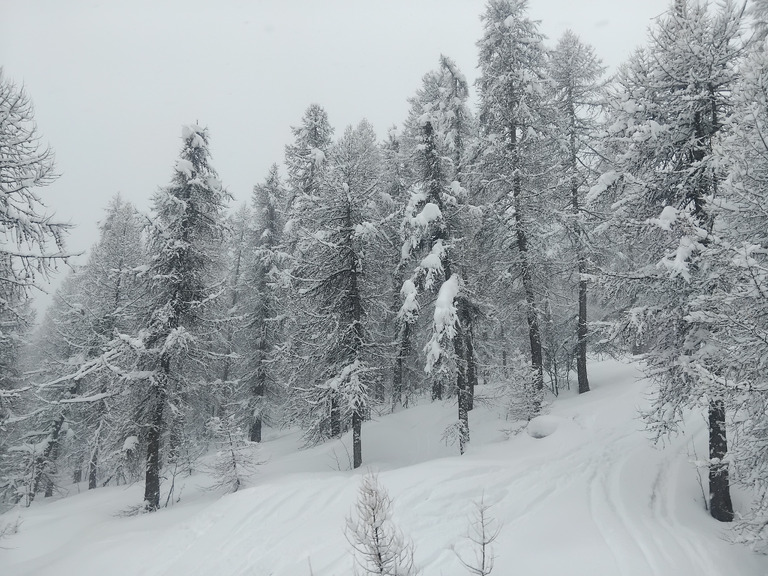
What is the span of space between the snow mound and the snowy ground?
0.03m

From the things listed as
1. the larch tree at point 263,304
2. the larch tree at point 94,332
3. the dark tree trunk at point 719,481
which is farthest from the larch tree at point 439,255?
the larch tree at point 94,332

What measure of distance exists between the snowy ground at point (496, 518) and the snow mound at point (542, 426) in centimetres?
3

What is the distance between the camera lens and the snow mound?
1292 centimetres

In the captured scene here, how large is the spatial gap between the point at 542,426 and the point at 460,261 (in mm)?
6307

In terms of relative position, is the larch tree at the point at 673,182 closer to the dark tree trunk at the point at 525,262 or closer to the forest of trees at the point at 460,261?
the forest of trees at the point at 460,261

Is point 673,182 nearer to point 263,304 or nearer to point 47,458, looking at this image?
point 263,304

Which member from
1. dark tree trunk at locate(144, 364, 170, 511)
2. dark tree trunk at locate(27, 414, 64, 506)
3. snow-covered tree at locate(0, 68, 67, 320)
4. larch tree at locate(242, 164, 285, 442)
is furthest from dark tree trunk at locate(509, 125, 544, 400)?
dark tree trunk at locate(27, 414, 64, 506)

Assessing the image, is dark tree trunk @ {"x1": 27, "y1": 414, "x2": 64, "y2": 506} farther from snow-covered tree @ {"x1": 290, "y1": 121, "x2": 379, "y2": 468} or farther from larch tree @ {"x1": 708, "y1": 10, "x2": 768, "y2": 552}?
larch tree @ {"x1": 708, "y1": 10, "x2": 768, "y2": 552}

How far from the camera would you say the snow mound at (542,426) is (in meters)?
12.9

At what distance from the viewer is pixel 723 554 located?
7.28 metres

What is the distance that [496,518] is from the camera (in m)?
8.57

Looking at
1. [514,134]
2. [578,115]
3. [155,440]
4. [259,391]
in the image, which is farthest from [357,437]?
[578,115]

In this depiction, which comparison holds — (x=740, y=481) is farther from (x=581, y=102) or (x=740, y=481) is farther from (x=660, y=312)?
(x=581, y=102)

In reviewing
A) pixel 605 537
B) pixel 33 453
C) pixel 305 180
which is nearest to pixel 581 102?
pixel 305 180
